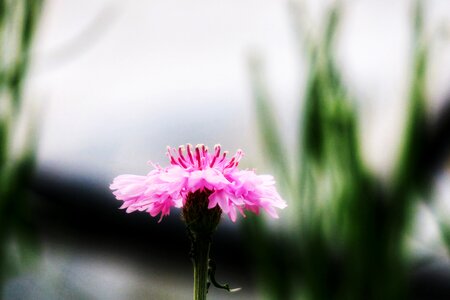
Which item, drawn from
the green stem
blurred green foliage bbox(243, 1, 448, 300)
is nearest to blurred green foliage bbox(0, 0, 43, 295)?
blurred green foliage bbox(243, 1, 448, 300)

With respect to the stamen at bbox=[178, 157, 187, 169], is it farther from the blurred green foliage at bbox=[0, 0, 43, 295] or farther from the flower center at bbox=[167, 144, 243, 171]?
the blurred green foliage at bbox=[0, 0, 43, 295]

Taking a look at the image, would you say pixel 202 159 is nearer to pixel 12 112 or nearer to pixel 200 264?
pixel 200 264

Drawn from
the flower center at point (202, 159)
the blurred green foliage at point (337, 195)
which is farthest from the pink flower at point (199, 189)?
the blurred green foliage at point (337, 195)

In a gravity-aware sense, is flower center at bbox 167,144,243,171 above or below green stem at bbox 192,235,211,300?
above

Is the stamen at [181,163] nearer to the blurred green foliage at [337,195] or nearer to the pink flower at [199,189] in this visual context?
the pink flower at [199,189]

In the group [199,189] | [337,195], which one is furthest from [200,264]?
[337,195]
